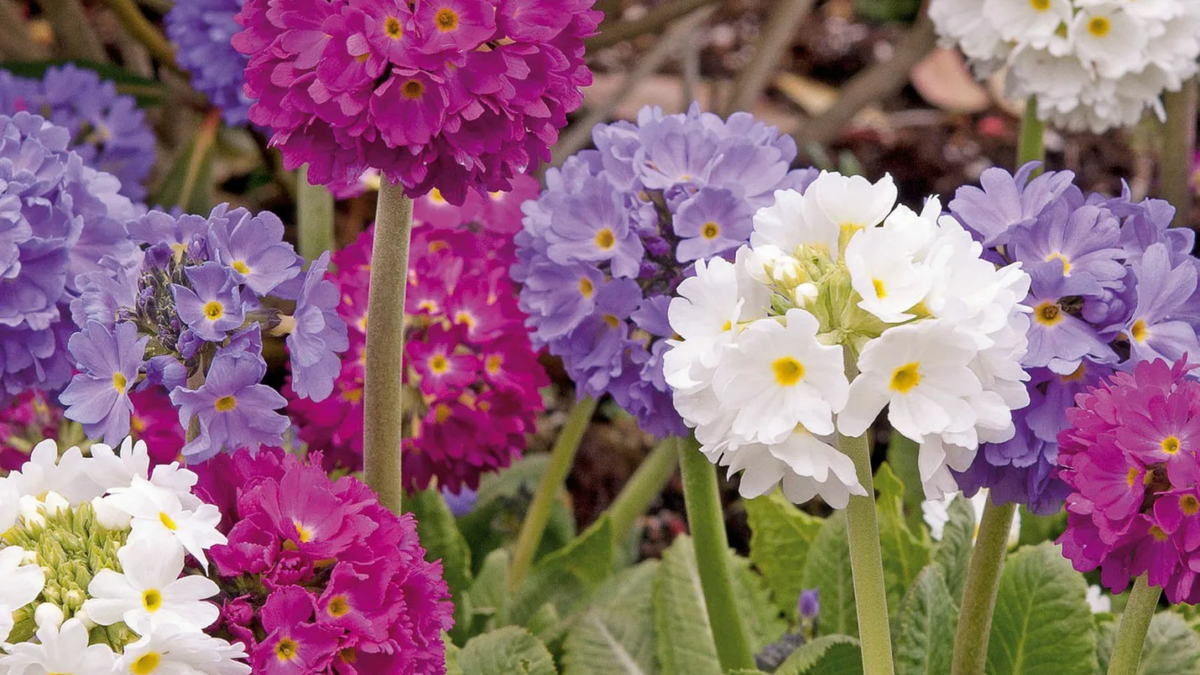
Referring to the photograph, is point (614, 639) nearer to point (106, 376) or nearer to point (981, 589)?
point (981, 589)

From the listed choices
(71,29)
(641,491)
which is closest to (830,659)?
(641,491)

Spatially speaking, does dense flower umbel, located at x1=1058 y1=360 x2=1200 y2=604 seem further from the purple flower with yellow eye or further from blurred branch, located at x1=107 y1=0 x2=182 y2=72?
blurred branch, located at x1=107 y1=0 x2=182 y2=72

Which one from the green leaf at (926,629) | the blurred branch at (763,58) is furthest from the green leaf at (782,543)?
the blurred branch at (763,58)

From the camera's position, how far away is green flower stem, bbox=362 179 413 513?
113 cm

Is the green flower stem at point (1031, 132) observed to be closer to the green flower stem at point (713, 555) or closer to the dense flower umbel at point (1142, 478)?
the green flower stem at point (713, 555)

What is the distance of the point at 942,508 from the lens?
164cm

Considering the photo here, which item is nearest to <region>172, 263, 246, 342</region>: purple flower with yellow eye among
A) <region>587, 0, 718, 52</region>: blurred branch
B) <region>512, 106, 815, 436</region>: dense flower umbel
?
<region>512, 106, 815, 436</region>: dense flower umbel

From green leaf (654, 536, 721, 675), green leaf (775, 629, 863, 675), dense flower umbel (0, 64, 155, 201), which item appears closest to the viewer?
green leaf (775, 629, 863, 675)

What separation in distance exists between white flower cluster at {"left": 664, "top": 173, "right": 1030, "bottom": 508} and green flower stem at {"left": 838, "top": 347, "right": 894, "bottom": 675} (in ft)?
0.08

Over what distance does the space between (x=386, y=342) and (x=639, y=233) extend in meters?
0.24

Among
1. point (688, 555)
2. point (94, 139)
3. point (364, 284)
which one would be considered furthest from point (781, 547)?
point (94, 139)

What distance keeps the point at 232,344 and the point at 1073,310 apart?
2.09ft

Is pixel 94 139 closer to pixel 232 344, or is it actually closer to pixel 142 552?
pixel 232 344

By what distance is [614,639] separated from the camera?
1.60 metres
